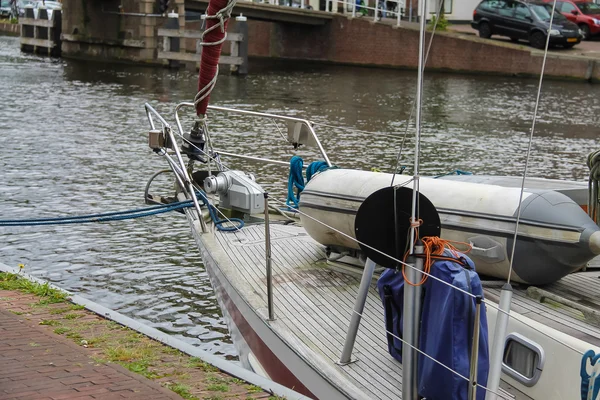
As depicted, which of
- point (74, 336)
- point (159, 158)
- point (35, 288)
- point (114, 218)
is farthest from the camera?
point (159, 158)

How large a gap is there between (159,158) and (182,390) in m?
11.8

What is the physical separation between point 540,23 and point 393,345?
32.9 meters

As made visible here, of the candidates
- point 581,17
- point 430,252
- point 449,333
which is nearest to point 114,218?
point 430,252

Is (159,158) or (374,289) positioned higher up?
(374,289)

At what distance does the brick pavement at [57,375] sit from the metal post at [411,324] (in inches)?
51.8

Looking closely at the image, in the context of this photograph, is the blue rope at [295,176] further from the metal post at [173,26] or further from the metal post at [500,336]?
the metal post at [173,26]

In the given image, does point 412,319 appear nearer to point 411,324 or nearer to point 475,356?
point 411,324

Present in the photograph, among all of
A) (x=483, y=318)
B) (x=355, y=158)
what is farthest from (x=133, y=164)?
(x=483, y=318)

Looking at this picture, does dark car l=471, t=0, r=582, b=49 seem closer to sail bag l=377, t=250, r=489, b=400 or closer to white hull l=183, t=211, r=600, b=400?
white hull l=183, t=211, r=600, b=400

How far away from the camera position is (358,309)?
5.25 metres

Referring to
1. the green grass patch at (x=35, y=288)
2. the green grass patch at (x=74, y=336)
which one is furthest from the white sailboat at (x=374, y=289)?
the green grass patch at (x=35, y=288)

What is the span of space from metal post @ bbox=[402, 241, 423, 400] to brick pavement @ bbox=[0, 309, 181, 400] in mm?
1315

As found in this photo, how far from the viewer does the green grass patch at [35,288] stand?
276 inches

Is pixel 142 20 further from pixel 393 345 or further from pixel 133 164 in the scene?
pixel 393 345
